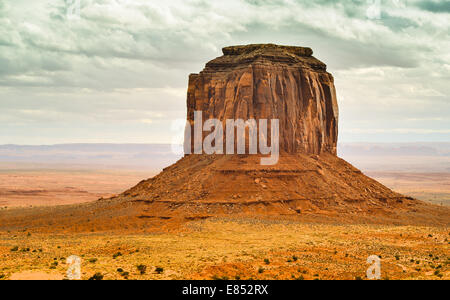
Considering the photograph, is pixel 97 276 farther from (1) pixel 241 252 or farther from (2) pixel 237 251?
(2) pixel 237 251

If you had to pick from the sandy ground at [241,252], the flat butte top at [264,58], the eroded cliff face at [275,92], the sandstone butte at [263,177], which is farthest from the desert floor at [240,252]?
the flat butte top at [264,58]

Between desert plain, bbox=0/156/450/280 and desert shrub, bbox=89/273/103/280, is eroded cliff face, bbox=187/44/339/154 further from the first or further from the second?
desert shrub, bbox=89/273/103/280

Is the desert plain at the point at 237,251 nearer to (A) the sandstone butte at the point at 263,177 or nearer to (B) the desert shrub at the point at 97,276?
(B) the desert shrub at the point at 97,276

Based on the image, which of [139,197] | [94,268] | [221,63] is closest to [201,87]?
[221,63]

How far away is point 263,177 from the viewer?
2761 inches

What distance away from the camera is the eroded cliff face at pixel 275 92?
248 feet

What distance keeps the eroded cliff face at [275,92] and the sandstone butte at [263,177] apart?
14 centimetres

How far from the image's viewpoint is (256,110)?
75000 mm

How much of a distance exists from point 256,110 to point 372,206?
20025 mm

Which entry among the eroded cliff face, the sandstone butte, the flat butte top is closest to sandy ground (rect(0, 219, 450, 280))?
the sandstone butte

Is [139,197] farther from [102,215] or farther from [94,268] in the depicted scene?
[94,268]

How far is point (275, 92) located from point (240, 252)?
1442 inches

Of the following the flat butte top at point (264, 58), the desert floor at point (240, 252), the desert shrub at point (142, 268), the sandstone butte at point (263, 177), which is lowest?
the desert floor at point (240, 252)

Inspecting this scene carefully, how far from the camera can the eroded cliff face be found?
75.5 m
